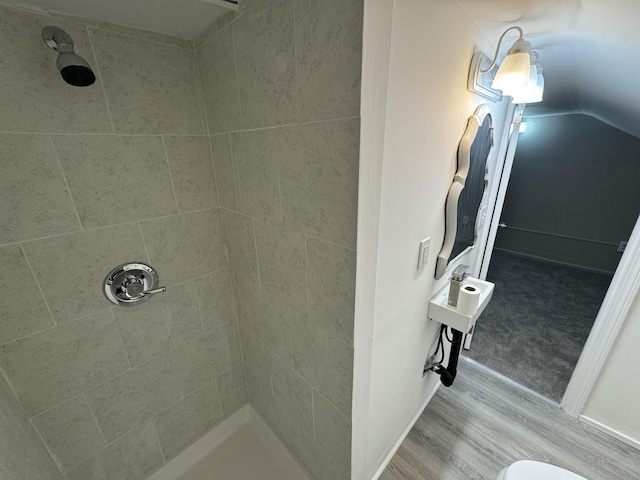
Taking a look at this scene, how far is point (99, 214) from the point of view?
96 cm

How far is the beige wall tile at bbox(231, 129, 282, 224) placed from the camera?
88 centimetres

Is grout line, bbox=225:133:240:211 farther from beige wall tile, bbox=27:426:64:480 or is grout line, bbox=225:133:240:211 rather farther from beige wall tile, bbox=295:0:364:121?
beige wall tile, bbox=27:426:64:480

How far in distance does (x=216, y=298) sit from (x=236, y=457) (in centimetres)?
100

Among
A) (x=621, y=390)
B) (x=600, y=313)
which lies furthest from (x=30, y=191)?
(x=621, y=390)

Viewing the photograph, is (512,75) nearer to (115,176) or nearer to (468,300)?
(468,300)

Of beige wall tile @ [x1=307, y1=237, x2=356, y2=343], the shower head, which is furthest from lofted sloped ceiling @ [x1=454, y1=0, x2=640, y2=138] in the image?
the shower head

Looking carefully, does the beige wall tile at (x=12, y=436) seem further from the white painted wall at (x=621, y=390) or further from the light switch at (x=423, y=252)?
the white painted wall at (x=621, y=390)

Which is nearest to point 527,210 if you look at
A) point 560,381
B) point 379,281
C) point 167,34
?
point 560,381

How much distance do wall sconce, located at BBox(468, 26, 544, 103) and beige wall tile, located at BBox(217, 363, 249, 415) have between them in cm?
195

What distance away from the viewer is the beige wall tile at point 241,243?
3.75ft

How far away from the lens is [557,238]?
3.88 meters

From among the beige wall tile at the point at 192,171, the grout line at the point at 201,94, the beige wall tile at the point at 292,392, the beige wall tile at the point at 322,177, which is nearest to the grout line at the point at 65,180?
the beige wall tile at the point at 192,171

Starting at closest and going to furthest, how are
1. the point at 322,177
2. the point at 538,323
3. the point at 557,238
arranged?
1. the point at 322,177
2. the point at 538,323
3. the point at 557,238

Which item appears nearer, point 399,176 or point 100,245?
point 399,176
